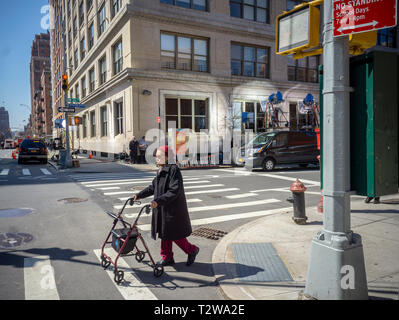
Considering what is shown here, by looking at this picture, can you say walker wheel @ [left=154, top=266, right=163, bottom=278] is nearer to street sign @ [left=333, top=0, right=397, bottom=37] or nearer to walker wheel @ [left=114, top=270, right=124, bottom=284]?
walker wheel @ [left=114, top=270, right=124, bottom=284]

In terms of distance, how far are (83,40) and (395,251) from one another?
4045 cm

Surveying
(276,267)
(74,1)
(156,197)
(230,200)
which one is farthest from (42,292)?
(74,1)

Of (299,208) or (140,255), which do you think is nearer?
(140,255)

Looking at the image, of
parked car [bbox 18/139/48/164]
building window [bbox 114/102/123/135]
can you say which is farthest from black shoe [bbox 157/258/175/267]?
building window [bbox 114/102/123/135]

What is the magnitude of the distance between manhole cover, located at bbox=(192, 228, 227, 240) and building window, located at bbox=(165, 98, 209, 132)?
712 inches

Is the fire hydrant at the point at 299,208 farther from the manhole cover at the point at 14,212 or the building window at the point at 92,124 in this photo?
the building window at the point at 92,124

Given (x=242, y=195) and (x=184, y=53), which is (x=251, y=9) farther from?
(x=242, y=195)

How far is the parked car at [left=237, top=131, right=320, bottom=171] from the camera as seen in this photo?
17.1 meters

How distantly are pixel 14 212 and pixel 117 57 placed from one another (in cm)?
2123

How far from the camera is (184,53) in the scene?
24.6m

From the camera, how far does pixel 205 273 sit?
4.51 metres

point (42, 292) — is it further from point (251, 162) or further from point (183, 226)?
point (251, 162)

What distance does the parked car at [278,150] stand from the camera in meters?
17.1

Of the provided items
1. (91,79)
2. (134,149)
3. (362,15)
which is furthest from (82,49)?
(362,15)
